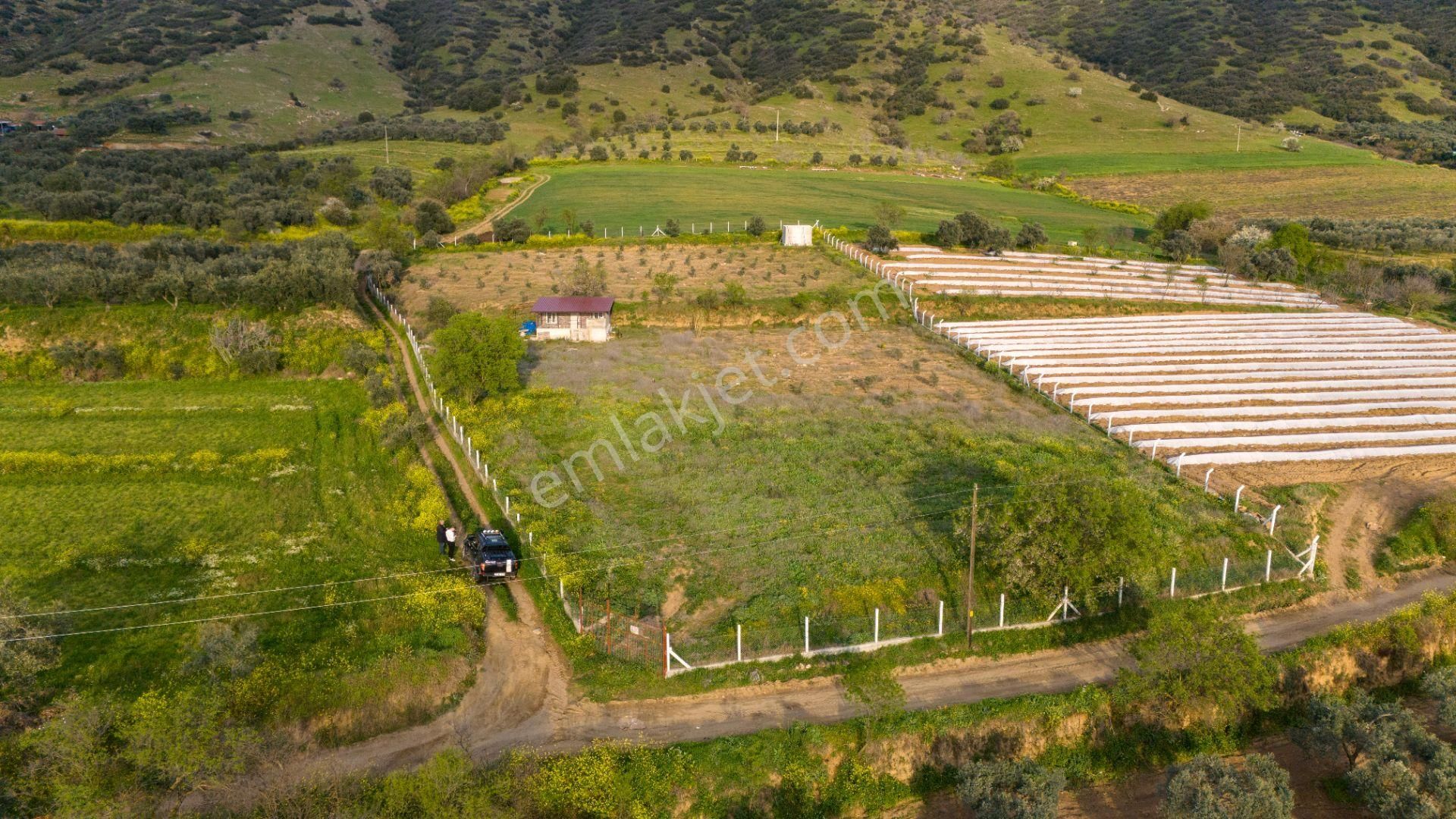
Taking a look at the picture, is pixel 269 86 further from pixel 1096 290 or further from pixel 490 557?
pixel 490 557

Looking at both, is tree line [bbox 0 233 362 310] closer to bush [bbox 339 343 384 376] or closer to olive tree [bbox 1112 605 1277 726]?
bush [bbox 339 343 384 376]

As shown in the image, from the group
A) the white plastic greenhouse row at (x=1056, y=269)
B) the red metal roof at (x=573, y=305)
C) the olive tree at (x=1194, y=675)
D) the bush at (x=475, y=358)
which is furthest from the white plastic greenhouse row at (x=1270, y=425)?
the red metal roof at (x=573, y=305)

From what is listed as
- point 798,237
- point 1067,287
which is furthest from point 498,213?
point 1067,287

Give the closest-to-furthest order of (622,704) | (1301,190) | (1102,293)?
(622,704)
(1102,293)
(1301,190)

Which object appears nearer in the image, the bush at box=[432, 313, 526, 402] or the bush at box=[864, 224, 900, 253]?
the bush at box=[432, 313, 526, 402]

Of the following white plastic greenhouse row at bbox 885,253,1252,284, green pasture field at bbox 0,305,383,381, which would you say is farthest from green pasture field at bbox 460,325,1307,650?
white plastic greenhouse row at bbox 885,253,1252,284

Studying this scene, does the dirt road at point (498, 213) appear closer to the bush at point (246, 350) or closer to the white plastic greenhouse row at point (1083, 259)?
the bush at point (246, 350)
